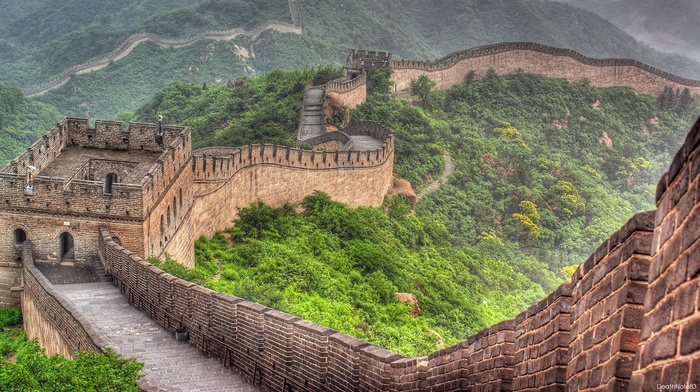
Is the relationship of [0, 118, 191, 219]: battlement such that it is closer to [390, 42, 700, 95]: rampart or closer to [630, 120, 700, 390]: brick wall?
[630, 120, 700, 390]: brick wall

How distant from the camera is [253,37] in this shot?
297ft

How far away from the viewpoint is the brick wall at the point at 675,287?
140 inches

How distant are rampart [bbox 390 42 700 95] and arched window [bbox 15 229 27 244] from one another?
35.0 meters

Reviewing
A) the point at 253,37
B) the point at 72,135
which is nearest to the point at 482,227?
the point at 72,135

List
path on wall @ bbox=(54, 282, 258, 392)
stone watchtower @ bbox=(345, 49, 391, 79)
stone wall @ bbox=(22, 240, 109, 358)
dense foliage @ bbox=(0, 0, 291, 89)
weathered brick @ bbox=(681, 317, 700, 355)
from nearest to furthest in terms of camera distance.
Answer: weathered brick @ bbox=(681, 317, 700, 355), path on wall @ bbox=(54, 282, 258, 392), stone wall @ bbox=(22, 240, 109, 358), stone watchtower @ bbox=(345, 49, 391, 79), dense foliage @ bbox=(0, 0, 291, 89)

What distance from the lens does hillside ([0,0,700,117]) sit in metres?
79.1

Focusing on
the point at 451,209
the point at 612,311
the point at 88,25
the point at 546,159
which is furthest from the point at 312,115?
the point at 88,25

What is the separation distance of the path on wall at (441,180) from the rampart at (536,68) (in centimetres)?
903

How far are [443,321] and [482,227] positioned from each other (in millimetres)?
14595

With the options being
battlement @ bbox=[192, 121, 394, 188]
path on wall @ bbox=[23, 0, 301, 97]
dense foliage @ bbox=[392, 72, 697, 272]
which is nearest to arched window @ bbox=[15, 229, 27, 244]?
battlement @ bbox=[192, 121, 394, 188]

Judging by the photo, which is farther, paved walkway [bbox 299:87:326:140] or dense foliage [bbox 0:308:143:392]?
paved walkway [bbox 299:87:326:140]

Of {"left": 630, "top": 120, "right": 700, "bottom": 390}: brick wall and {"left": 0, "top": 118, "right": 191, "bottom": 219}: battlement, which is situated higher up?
{"left": 0, "top": 118, "right": 191, "bottom": 219}: battlement

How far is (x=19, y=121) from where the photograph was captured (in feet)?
196

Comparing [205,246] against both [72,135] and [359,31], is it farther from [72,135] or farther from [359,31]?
[359,31]
